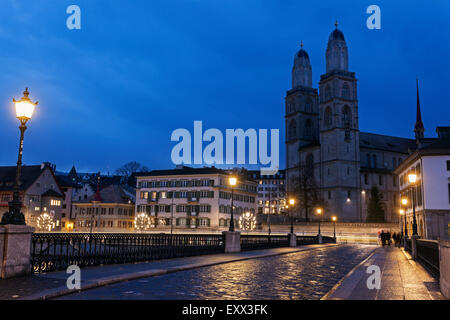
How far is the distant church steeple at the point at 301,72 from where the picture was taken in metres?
108

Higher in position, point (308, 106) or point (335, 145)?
point (308, 106)

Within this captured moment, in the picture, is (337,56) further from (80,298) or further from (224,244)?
(80,298)

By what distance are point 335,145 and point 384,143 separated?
71.8 feet

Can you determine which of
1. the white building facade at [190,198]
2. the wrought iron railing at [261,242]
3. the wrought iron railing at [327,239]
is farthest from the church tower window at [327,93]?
the wrought iron railing at [261,242]

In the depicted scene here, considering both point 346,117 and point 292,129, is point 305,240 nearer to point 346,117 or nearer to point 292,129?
point 346,117

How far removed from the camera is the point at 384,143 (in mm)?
105375

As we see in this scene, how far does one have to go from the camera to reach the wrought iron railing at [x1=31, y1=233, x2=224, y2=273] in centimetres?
1317

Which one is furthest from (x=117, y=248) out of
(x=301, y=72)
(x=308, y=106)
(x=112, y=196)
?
(x=301, y=72)

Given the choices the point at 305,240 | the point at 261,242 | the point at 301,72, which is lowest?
the point at 305,240

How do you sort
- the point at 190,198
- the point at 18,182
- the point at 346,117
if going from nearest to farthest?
the point at 18,182 < the point at 190,198 < the point at 346,117

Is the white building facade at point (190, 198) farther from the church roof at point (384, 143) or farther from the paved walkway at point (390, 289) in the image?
the paved walkway at point (390, 289)

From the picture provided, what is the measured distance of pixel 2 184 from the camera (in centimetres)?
7244

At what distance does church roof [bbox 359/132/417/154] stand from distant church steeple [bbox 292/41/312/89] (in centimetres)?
1961
